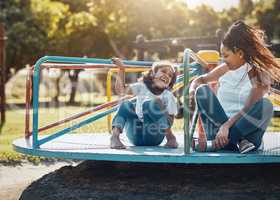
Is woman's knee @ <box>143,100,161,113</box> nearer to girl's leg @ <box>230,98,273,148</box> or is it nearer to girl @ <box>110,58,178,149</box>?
girl @ <box>110,58,178,149</box>

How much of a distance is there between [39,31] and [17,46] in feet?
4.95

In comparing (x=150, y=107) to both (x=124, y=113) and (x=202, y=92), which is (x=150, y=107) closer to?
(x=124, y=113)

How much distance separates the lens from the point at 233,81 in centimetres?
392

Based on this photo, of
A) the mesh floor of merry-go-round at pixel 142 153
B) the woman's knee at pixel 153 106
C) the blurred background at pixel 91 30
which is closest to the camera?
the mesh floor of merry-go-round at pixel 142 153

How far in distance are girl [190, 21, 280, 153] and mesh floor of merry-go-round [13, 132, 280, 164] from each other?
0.44ft

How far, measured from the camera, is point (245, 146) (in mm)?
3719

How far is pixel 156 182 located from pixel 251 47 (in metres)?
1.30

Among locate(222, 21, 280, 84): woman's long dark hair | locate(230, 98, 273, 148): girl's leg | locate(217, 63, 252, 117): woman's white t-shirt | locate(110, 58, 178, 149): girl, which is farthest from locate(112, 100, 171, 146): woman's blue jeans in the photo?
locate(222, 21, 280, 84): woman's long dark hair

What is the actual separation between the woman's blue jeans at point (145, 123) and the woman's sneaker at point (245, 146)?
62 centimetres

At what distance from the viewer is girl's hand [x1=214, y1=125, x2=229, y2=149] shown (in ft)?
11.9

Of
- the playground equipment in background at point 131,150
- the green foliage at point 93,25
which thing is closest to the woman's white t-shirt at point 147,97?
the playground equipment in background at point 131,150

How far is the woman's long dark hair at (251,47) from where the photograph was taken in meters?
3.80

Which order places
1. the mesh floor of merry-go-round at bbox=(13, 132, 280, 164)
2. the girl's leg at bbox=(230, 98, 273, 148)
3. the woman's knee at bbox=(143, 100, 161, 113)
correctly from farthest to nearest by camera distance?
the woman's knee at bbox=(143, 100, 161, 113), the girl's leg at bbox=(230, 98, 273, 148), the mesh floor of merry-go-round at bbox=(13, 132, 280, 164)

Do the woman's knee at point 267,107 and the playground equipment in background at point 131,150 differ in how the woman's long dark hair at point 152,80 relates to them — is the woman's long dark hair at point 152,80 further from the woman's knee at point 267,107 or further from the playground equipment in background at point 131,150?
the woman's knee at point 267,107
